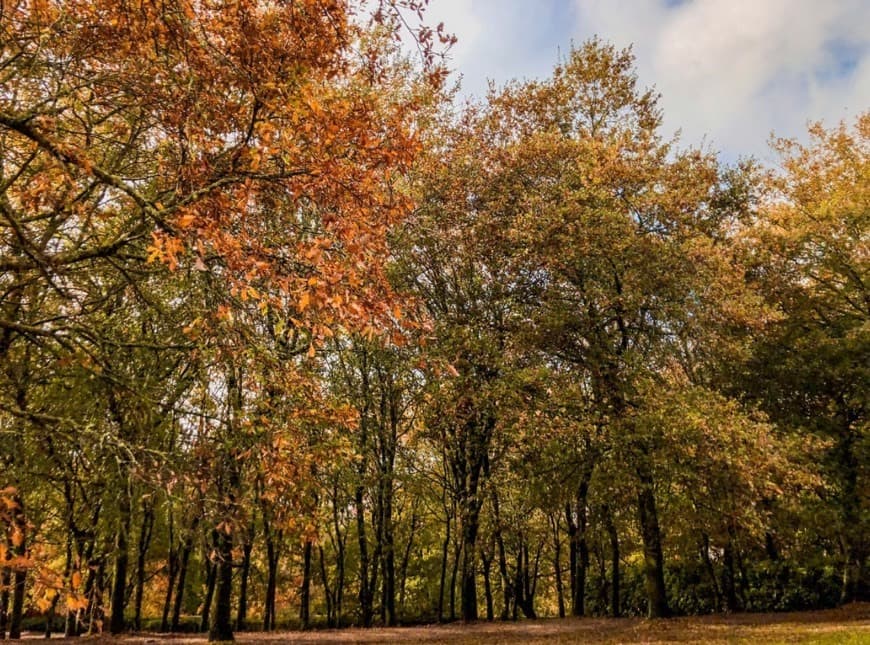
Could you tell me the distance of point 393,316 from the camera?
6.48 meters

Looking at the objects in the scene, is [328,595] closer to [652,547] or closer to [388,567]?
[388,567]

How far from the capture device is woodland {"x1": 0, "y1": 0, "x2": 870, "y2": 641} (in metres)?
7.21

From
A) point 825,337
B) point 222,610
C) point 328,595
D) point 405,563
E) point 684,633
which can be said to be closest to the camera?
point 684,633

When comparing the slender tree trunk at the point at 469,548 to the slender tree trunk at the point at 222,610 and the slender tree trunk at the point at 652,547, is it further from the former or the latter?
the slender tree trunk at the point at 222,610

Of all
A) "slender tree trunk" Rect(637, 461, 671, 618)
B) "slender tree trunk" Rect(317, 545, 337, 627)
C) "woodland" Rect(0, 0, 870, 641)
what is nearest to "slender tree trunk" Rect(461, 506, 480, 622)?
"woodland" Rect(0, 0, 870, 641)

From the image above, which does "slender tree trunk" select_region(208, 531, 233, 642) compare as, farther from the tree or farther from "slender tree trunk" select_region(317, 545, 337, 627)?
the tree

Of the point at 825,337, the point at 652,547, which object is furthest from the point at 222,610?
the point at 825,337

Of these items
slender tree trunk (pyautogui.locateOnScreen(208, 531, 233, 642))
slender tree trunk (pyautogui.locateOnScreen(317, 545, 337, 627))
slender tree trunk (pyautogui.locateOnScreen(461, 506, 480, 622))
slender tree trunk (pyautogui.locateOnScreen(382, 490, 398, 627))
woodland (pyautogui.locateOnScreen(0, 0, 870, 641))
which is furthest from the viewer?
slender tree trunk (pyautogui.locateOnScreen(317, 545, 337, 627))

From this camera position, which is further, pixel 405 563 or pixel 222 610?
pixel 405 563

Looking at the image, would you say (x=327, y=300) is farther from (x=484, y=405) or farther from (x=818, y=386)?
(x=818, y=386)

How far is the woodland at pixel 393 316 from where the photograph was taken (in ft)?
23.6

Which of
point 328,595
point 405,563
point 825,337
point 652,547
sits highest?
point 825,337

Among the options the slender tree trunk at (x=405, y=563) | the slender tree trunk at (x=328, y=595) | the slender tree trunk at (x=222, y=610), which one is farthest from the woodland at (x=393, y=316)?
the slender tree trunk at (x=405, y=563)

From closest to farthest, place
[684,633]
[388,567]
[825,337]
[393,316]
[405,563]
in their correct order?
[393,316], [684,633], [825,337], [388,567], [405,563]
